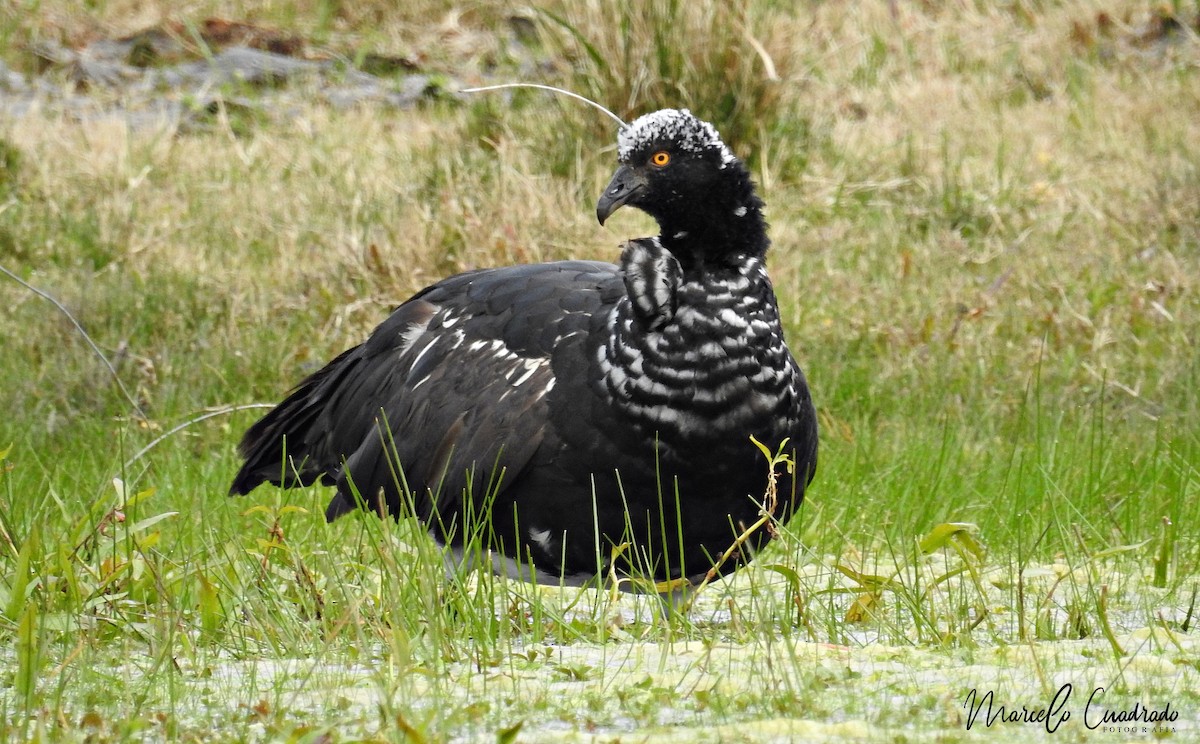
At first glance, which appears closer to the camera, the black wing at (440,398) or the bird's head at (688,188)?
the bird's head at (688,188)

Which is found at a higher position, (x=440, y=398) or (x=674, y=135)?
(x=674, y=135)

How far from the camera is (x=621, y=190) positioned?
398 cm

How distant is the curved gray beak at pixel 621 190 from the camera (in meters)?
3.95

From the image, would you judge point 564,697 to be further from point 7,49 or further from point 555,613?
point 7,49

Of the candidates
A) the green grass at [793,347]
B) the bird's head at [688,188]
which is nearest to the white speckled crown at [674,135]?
the bird's head at [688,188]

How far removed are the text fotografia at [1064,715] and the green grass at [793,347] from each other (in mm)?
30

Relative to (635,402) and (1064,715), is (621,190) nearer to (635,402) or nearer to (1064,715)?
(635,402)

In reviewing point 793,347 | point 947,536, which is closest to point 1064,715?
point 947,536

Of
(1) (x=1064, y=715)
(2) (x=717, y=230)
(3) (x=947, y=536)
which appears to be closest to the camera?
(1) (x=1064, y=715)

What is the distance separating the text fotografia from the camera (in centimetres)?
254

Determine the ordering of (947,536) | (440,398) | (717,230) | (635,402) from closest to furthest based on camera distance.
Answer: (947,536) → (635,402) → (717,230) → (440,398)

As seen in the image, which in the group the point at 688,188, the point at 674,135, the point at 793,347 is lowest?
the point at 793,347

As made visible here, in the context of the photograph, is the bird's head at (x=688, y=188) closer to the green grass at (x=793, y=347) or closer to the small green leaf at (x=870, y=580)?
the green grass at (x=793, y=347)

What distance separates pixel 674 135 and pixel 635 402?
0.69m
